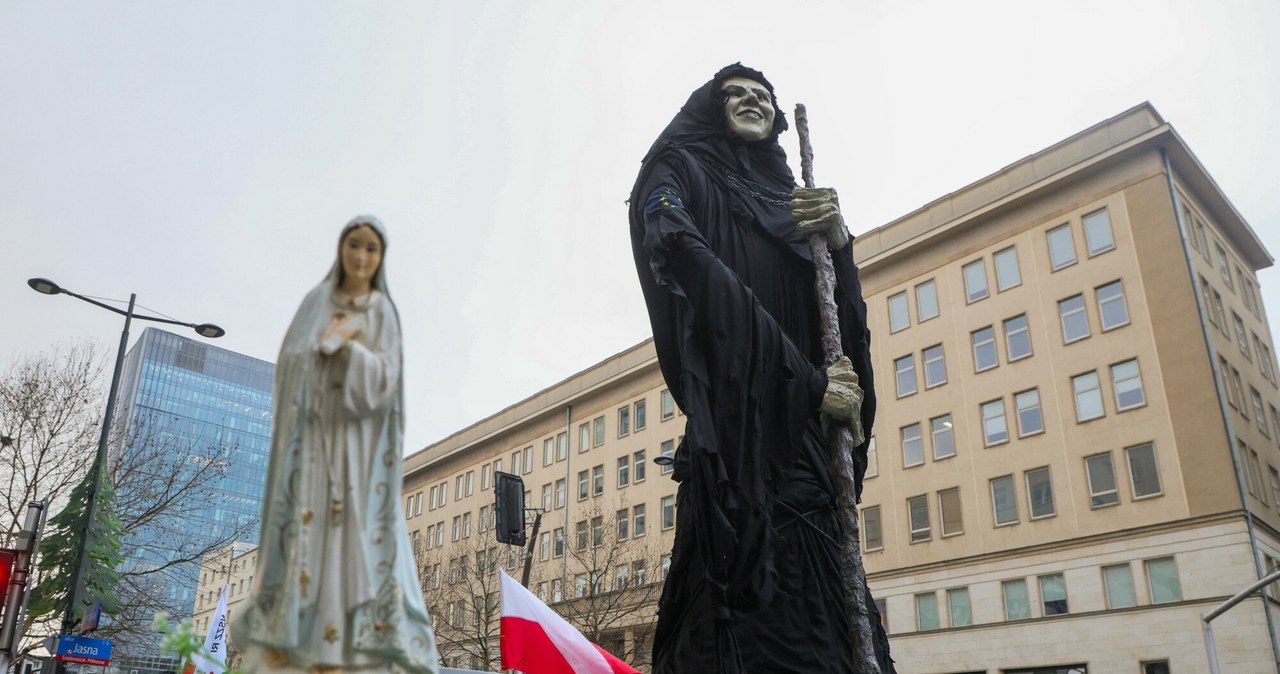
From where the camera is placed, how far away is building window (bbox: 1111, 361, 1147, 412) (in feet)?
124

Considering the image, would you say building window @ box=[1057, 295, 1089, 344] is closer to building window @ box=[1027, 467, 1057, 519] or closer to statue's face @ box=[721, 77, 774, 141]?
building window @ box=[1027, 467, 1057, 519]

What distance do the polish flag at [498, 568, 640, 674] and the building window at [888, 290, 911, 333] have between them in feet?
133

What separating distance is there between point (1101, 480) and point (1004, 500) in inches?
156

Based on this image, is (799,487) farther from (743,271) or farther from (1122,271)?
(1122,271)

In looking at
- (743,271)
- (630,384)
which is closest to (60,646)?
(743,271)

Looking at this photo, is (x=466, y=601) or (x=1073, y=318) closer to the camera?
(x=1073, y=318)

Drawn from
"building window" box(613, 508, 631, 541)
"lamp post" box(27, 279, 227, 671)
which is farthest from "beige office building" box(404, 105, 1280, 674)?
"lamp post" box(27, 279, 227, 671)

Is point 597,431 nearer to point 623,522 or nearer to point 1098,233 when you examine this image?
point 623,522

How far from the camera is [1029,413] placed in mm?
41125

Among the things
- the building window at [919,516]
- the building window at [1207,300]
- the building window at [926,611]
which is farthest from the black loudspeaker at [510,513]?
the building window at [919,516]

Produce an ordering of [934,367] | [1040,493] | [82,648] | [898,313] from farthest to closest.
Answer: [898,313]
[934,367]
[1040,493]
[82,648]

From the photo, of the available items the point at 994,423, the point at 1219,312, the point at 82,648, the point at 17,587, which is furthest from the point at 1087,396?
the point at 17,587

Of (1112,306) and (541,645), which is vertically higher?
(1112,306)

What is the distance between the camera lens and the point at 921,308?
153ft
